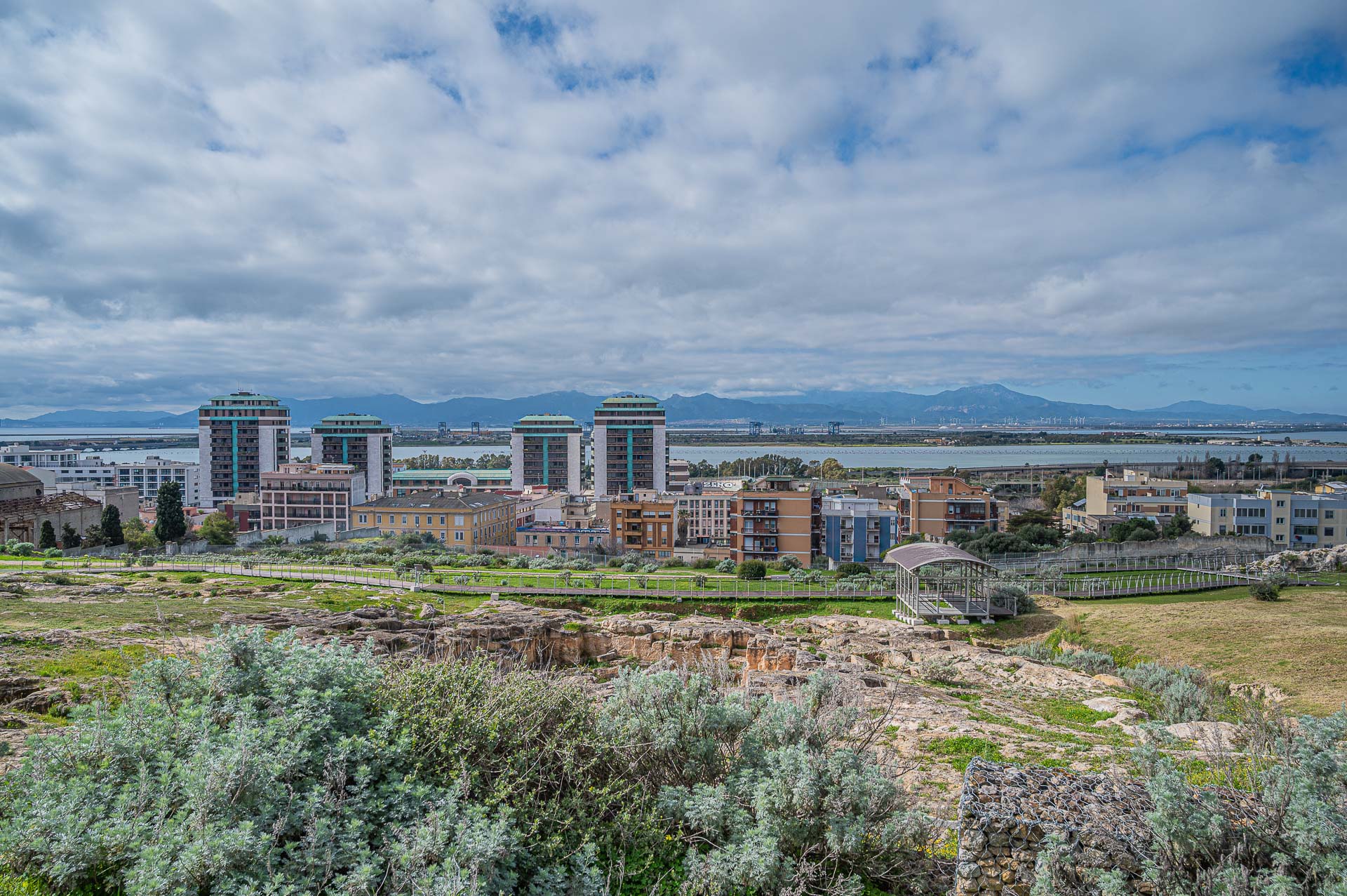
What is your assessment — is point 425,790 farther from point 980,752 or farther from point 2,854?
point 980,752

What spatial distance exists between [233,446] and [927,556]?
94.8 metres

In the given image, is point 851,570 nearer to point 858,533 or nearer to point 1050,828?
point 858,533

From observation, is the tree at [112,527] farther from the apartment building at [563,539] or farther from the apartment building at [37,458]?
the apartment building at [37,458]

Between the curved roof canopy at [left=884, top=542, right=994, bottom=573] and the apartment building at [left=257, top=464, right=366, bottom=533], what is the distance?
62.4 metres

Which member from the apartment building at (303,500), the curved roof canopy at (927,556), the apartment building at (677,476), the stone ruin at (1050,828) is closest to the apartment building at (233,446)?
the apartment building at (303,500)

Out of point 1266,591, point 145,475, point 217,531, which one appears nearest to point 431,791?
point 1266,591

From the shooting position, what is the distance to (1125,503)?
58781 mm

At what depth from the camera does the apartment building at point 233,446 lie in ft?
308

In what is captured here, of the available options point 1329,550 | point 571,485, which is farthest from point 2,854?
point 571,485

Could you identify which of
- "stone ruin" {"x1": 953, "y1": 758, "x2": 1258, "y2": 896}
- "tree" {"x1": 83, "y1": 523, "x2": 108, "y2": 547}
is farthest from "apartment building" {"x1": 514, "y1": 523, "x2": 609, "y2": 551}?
"stone ruin" {"x1": 953, "y1": 758, "x2": 1258, "y2": 896}

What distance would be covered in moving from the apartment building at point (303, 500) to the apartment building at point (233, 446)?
20.9m

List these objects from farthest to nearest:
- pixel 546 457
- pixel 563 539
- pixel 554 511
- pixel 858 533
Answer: pixel 546 457 < pixel 554 511 < pixel 563 539 < pixel 858 533

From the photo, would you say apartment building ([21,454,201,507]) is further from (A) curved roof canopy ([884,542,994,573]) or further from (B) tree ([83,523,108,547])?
(A) curved roof canopy ([884,542,994,573])

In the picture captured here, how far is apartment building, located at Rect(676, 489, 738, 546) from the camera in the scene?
229ft
